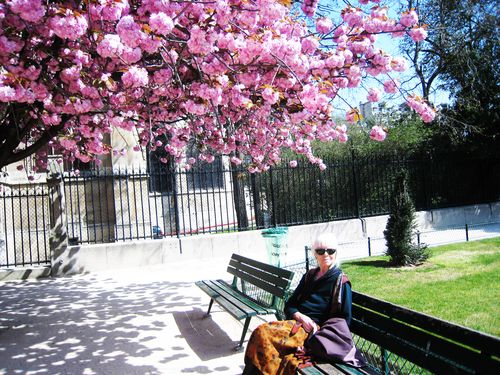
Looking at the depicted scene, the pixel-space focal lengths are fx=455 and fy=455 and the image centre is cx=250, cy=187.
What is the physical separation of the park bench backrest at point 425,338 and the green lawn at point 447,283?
2.19 m

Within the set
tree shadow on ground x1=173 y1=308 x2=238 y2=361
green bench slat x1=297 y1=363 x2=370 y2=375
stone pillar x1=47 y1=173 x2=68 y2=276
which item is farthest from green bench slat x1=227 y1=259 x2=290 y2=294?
stone pillar x1=47 y1=173 x2=68 y2=276

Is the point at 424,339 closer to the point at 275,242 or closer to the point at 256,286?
the point at 256,286

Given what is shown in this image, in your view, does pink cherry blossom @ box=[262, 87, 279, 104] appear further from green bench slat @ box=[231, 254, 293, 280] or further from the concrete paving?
the concrete paving

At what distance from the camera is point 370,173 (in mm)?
15766

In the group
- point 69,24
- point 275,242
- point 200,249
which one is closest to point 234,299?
point 275,242

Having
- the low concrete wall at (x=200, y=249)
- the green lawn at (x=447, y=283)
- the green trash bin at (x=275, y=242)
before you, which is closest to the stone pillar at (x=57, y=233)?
the low concrete wall at (x=200, y=249)

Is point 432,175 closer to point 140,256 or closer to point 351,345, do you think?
point 140,256

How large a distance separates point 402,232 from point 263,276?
191 inches

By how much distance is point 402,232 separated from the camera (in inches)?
374

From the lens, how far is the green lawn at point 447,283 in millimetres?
5970

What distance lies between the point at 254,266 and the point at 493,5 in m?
19.2

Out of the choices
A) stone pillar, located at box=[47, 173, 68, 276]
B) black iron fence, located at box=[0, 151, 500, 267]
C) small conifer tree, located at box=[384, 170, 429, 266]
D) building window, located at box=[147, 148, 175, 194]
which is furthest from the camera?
black iron fence, located at box=[0, 151, 500, 267]

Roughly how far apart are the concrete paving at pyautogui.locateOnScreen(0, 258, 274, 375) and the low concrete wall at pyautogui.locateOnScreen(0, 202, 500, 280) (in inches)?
41.4

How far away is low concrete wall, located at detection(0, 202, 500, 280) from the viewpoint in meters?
11.1
